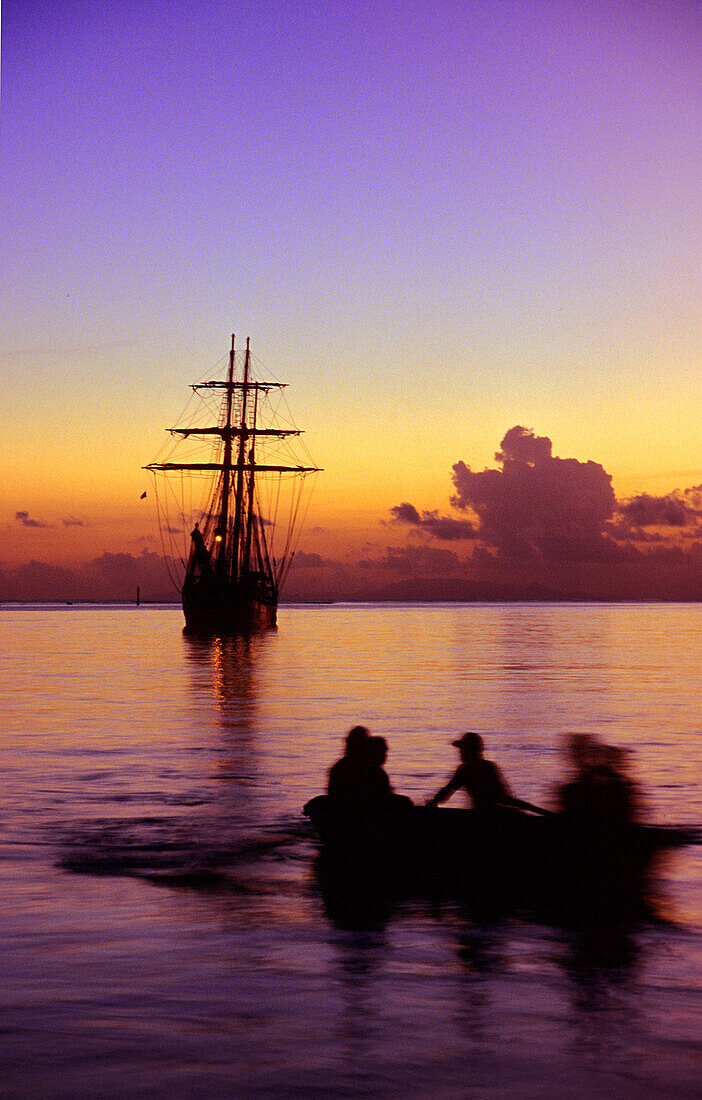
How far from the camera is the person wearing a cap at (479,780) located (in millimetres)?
15398

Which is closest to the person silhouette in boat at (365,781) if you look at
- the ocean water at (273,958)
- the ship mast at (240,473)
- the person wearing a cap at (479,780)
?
the person wearing a cap at (479,780)

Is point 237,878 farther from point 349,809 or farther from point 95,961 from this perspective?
point 95,961

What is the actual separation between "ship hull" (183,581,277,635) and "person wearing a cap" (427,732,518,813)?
96.1 meters

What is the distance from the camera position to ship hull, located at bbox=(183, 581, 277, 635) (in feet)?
367

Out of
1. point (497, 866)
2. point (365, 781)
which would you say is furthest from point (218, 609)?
point (497, 866)

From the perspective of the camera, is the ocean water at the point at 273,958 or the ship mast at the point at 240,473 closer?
the ocean water at the point at 273,958

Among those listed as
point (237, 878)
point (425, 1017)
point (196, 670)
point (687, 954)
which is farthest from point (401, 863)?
point (196, 670)

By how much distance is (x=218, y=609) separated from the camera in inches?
4409

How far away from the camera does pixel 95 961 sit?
11.9m

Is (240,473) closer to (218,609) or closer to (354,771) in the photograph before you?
(218,609)

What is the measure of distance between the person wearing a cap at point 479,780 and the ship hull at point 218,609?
96140 mm

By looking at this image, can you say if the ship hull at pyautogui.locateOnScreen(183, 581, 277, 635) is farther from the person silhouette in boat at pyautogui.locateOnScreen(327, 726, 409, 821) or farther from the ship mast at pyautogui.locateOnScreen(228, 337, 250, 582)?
the person silhouette in boat at pyautogui.locateOnScreen(327, 726, 409, 821)

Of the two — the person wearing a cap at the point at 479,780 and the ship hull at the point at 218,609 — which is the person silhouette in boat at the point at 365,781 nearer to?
the person wearing a cap at the point at 479,780

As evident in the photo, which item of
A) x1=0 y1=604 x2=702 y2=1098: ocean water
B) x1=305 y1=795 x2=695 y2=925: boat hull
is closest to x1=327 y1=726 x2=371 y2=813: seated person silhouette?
x1=305 y1=795 x2=695 y2=925: boat hull
